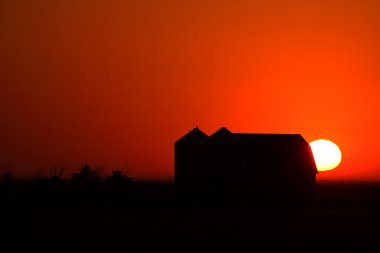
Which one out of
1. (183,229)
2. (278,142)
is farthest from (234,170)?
(183,229)

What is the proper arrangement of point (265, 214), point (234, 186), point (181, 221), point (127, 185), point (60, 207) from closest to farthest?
point (181, 221)
point (265, 214)
point (60, 207)
point (234, 186)
point (127, 185)

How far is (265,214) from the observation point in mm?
42656

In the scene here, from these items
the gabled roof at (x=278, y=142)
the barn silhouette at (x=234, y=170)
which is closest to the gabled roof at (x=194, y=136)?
the barn silhouette at (x=234, y=170)

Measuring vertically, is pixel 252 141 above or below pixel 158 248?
above

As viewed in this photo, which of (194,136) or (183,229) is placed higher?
(194,136)

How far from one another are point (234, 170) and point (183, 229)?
22.3 m

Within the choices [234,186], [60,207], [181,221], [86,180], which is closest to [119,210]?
[60,207]

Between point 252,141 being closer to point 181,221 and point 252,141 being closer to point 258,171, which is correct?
point 258,171

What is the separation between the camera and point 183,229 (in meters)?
31.8

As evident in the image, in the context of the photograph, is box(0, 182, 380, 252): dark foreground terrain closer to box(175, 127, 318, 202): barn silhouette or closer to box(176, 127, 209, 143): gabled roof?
box(175, 127, 318, 202): barn silhouette

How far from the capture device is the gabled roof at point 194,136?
54281mm

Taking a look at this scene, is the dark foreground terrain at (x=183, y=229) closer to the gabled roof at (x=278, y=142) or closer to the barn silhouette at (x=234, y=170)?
the barn silhouette at (x=234, y=170)

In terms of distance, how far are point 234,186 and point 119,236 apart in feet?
84.5

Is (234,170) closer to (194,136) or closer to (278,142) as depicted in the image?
(194,136)
